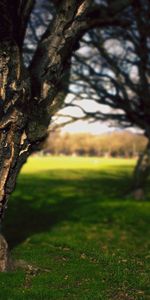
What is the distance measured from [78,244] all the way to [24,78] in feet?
31.3

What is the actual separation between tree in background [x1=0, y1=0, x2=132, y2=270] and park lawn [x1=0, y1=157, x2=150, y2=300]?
1.83 metres

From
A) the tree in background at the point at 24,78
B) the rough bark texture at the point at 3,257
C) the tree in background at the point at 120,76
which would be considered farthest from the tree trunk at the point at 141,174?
the rough bark texture at the point at 3,257

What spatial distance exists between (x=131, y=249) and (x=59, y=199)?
1647 cm

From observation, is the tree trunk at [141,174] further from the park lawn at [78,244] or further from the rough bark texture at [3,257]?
the rough bark texture at [3,257]

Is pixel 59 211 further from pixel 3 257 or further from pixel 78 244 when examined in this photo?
pixel 3 257

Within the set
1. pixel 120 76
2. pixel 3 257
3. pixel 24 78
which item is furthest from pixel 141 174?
pixel 24 78

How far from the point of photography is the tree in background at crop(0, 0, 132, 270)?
12531mm

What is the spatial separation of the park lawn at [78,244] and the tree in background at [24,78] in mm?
1829

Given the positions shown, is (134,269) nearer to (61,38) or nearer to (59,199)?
(61,38)

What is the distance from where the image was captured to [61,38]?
1364 cm

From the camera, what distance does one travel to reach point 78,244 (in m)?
20.6

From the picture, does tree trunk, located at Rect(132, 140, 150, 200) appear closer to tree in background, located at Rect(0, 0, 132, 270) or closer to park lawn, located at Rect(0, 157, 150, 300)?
park lawn, located at Rect(0, 157, 150, 300)

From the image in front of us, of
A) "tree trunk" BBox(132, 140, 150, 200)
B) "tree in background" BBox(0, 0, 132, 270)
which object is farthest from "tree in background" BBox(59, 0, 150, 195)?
"tree in background" BBox(0, 0, 132, 270)

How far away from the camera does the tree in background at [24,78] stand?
12.5 metres
